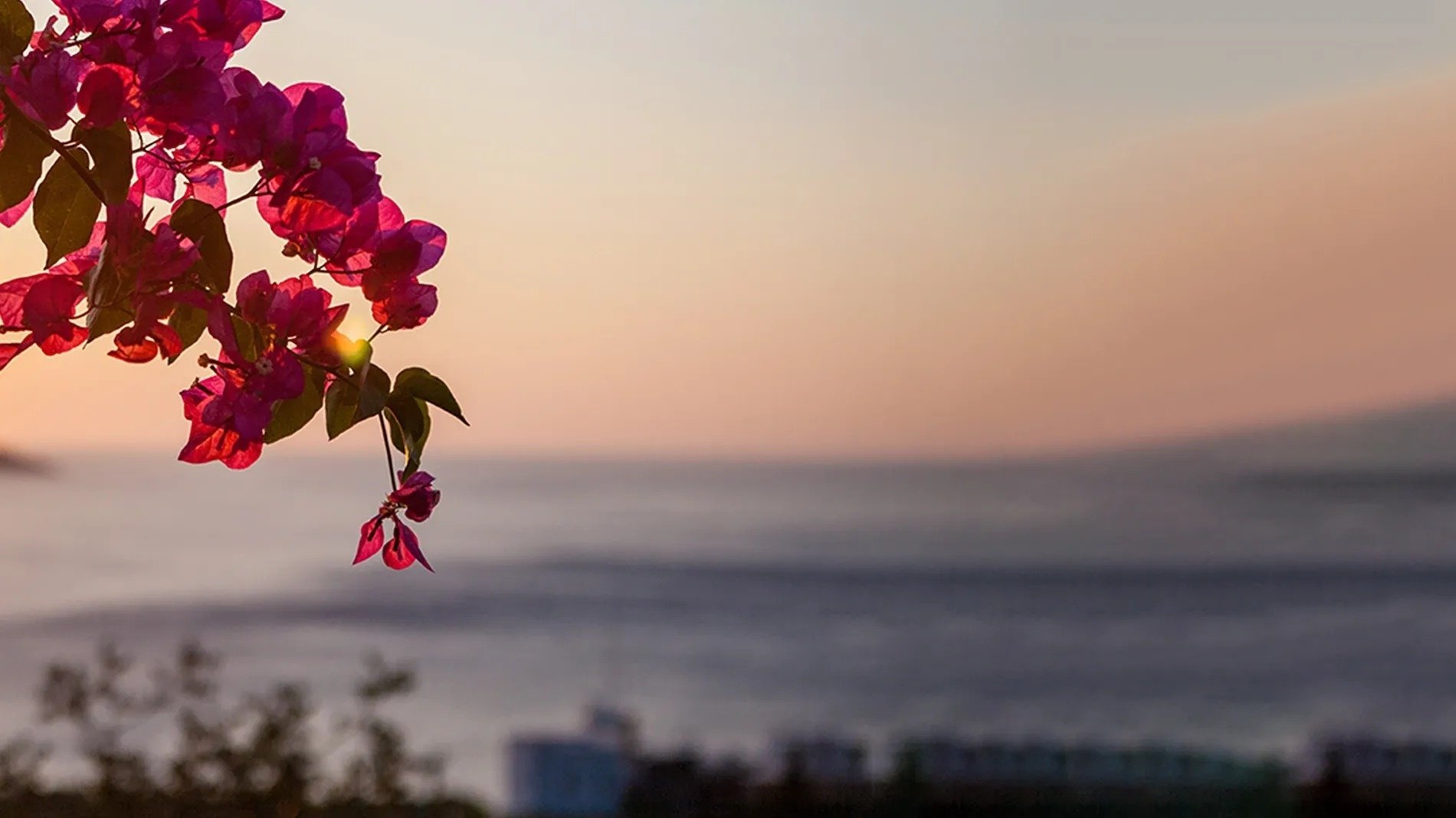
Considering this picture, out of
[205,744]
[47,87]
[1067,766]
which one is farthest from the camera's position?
[1067,766]

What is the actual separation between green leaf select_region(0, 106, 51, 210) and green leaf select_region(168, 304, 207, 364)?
79 mm

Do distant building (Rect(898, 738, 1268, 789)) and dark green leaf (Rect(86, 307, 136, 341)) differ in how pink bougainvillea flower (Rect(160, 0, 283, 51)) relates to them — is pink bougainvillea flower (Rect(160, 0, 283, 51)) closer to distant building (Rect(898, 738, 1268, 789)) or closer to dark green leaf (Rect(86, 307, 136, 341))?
dark green leaf (Rect(86, 307, 136, 341))

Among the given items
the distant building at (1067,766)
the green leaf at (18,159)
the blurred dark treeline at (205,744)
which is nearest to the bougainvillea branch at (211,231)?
the green leaf at (18,159)

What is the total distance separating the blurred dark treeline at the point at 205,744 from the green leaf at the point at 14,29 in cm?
192

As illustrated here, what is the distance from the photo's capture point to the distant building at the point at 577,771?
293cm

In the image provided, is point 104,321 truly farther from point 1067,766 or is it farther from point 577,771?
point 1067,766

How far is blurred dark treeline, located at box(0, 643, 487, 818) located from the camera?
238 centimetres

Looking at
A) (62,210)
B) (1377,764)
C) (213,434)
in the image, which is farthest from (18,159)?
(1377,764)

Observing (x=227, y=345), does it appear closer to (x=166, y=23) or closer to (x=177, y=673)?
(x=166, y=23)

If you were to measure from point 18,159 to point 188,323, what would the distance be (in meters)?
0.10

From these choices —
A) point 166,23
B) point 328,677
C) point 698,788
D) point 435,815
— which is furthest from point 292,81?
point 698,788

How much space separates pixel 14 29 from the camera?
62 centimetres

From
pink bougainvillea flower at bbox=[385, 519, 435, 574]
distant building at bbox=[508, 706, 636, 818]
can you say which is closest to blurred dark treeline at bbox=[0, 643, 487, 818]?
distant building at bbox=[508, 706, 636, 818]

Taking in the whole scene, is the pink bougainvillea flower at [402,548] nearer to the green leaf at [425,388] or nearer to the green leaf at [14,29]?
the green leaf at [425,388]
